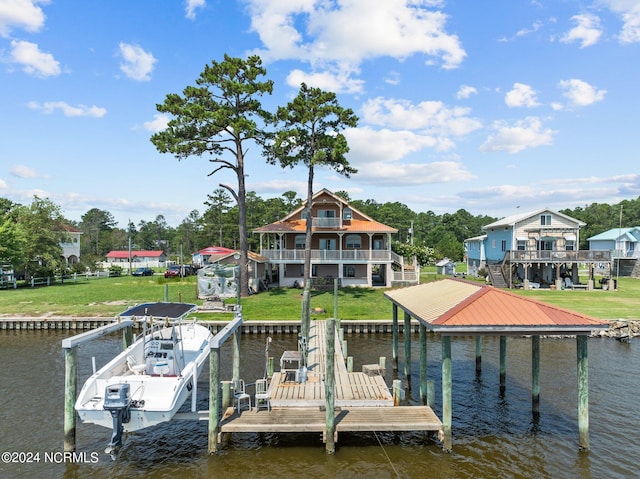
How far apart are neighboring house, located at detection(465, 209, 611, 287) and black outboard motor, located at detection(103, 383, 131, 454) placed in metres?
39.0

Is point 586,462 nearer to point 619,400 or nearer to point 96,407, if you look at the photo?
point 619,400

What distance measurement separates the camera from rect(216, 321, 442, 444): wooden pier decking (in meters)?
11.3

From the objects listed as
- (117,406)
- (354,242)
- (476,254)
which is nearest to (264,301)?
(354,242)

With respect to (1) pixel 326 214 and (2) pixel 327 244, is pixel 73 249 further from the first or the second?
(1) pixel 326 214

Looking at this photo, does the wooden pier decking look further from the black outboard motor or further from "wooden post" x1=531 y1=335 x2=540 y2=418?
"wooden post" x1=531 y1=335 x2=540 y2=418

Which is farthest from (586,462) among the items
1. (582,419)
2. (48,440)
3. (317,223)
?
(317,223)

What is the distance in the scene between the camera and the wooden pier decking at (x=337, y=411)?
37.0 feet

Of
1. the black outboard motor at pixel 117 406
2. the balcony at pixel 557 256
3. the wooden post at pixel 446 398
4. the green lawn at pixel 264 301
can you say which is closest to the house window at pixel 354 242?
the green lawn at pixel 264 301

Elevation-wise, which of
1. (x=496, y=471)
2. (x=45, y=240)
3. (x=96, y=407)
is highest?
(x=45, y=240)

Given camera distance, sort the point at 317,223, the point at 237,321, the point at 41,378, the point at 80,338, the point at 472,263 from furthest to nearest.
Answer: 1. the point at 472,263
2. the point at 317,223
3. the point at 41,378
4. the point at 237,321
5. the point at 80,338

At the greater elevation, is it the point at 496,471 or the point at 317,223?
the point at 317,223

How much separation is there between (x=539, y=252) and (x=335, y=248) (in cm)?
2079

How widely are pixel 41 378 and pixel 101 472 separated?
9519mm

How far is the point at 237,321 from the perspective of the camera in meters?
15.4
